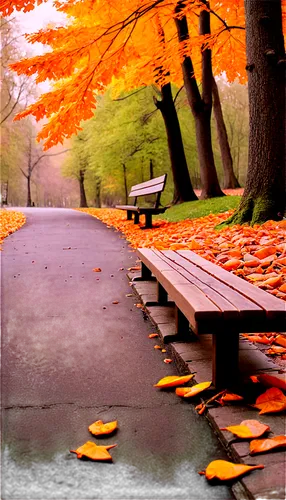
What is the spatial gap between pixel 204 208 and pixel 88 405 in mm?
8540

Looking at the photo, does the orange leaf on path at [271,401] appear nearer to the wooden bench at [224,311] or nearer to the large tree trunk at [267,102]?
the wooden bench at [224,311]

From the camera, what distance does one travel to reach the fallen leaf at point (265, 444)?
5.43 ft

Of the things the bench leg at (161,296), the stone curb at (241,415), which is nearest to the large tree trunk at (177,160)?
the bench leg at (161,296)

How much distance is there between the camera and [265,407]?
1979 mm

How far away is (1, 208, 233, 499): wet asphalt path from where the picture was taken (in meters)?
1.59

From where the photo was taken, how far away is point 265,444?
5.51 feet

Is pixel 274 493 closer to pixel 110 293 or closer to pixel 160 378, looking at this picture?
pixel 160 378

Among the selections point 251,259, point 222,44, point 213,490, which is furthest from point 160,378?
point 222,44

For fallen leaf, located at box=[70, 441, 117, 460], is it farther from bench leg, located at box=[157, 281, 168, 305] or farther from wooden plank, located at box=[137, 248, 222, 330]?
bench leg, located at box=[157, 281, 168, 305]

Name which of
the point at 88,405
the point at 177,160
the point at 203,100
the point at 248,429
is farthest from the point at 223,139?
the point at 248,429

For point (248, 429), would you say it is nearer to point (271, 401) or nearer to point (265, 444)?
point (265, 444)

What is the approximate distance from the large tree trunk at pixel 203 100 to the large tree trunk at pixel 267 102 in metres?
4.80

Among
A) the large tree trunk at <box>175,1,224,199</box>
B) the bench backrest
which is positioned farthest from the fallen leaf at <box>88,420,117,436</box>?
the large tree trunk at <box>175,1,224,199</box>

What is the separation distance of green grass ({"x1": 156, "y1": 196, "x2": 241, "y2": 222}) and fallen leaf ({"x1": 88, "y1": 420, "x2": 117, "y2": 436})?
7725 millimetres
